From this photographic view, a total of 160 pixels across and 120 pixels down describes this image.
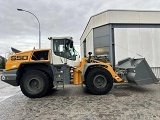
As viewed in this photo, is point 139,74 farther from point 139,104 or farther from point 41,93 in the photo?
point 41,93

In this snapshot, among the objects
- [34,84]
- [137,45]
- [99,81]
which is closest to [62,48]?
[34,84]

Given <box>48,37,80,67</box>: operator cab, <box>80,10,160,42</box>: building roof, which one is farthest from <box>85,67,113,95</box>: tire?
<box>80,10,160,42</box>: building roof

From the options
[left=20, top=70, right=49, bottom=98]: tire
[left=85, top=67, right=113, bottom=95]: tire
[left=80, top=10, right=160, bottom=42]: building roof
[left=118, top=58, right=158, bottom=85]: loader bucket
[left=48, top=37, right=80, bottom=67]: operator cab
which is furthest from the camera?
[left=80, top=10, right=160, bottom=42]: building roof

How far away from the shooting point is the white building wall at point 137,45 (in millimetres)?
16344

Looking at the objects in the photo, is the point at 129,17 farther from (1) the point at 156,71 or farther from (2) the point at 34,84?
(2) the point at 34,84

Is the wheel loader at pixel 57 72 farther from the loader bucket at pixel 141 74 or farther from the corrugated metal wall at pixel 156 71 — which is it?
the corrugated metal wall at pixel 156 71

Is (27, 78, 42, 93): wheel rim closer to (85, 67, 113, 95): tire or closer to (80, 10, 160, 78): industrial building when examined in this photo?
(85, 67, 113, 95): tire

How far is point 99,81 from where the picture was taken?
865cm

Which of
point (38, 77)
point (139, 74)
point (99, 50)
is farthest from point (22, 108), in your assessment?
point (99, 50)

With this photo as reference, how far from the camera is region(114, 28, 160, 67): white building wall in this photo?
16.3 meters

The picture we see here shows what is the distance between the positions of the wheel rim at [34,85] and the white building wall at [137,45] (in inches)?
369

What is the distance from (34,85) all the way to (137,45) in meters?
10.9

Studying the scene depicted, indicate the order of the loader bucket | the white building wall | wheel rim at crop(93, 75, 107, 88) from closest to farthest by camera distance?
wheel rim at crop(93, 75, 107, 88), the loader bucket, the white building wall

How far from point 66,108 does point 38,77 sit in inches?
105
